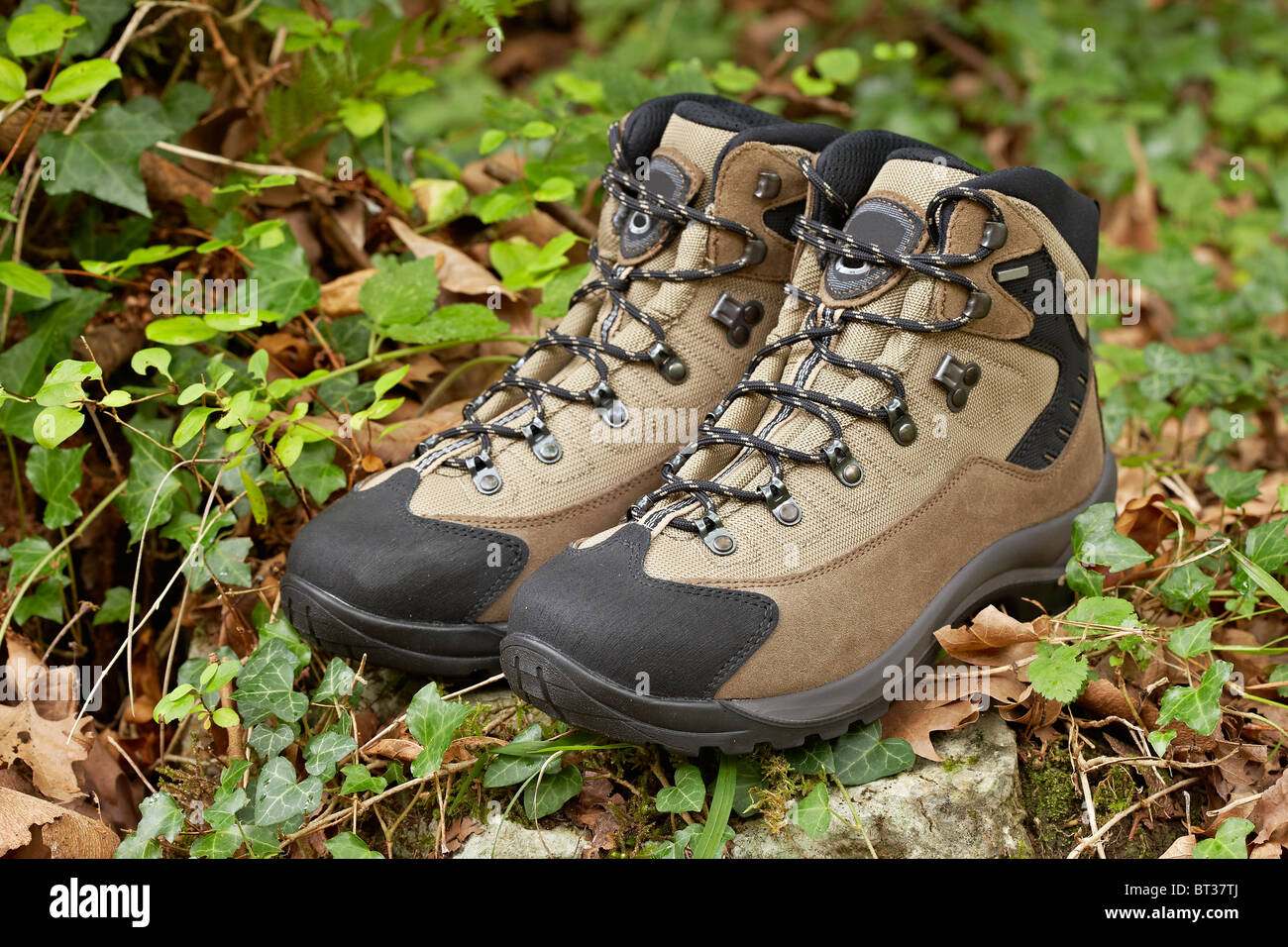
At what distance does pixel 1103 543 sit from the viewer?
73.5 inches

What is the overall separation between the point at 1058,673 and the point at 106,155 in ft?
7.12

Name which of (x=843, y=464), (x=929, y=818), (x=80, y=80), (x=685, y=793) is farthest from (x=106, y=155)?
(x=929, y=818)

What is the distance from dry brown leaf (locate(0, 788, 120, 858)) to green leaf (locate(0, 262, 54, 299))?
0.94 m

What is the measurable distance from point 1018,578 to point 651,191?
99 cm

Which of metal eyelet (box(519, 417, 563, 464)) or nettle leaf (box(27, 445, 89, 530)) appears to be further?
nettle leaf (box(27, 445, 89, 530))

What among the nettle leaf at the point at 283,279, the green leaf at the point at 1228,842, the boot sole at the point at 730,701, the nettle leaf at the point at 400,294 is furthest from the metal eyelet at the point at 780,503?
the nettle leaf at the point at 283,279

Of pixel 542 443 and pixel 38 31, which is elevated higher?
pixel 38 31

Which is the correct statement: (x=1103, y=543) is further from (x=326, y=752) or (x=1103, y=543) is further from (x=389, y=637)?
(x=326, y=752)

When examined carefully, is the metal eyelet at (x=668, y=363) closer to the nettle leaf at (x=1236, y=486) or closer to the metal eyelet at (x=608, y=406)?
the metal eyelet at (x=608, y=406)

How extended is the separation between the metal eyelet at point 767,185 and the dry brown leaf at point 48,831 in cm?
153

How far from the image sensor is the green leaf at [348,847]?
1.57m

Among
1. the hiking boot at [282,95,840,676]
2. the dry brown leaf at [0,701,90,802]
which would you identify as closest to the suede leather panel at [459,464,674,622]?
the hiking boot at [282,95,840,676]

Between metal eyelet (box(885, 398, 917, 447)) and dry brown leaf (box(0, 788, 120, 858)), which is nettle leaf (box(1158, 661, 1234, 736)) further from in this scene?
dry brown leaf (box(0, 788, 120, 858))

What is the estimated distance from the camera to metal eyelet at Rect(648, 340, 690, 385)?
6.51 ft
